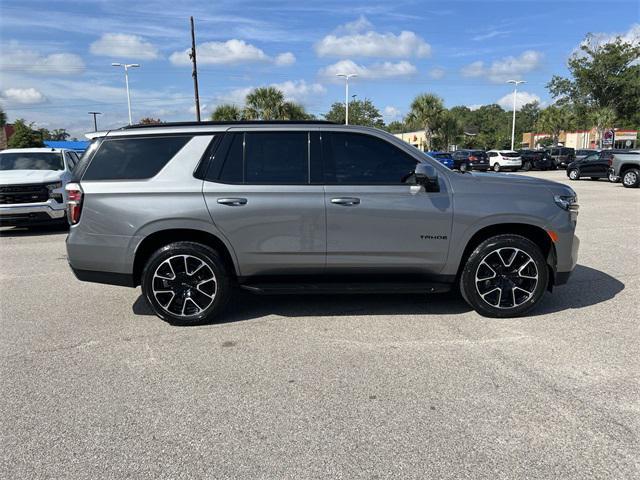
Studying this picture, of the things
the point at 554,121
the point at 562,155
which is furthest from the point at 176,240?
the point at 554,121

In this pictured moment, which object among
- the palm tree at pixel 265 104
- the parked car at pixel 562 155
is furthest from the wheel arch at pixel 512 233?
the parked car at pixel 562 155

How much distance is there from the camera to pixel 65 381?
11.9ft

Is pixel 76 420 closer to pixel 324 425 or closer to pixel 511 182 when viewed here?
pixel 324 425

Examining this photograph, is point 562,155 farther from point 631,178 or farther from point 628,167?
point 631,178

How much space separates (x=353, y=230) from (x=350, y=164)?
628mm

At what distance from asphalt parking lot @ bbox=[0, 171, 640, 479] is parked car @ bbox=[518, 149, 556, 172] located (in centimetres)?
3549

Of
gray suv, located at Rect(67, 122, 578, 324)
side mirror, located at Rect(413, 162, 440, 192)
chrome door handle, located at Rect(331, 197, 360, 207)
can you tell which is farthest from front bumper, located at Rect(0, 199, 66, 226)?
side mirror, located at Rect(413, 162, 440, 192)

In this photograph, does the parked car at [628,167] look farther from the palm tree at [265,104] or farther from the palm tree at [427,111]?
the palm tree at [427,111]

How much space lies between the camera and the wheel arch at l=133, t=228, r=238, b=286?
15.4ft

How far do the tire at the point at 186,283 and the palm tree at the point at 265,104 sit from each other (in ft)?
101

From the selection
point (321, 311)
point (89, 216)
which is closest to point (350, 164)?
point (321, 311)

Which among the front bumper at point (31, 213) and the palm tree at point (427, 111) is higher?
the palm tree at point (427, 111)

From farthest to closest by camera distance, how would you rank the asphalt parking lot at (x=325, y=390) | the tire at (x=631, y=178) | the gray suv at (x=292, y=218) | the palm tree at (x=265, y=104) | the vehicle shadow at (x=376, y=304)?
the palm tree at (x=265, y=104) → the tire at (x=631, y=178) → the vehicle shadow at (x=376, y=304) → the gray suv at (x=292, y=218) → the asphalt parking lot at (x=325, y=390)

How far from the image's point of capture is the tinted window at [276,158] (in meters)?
4.64
